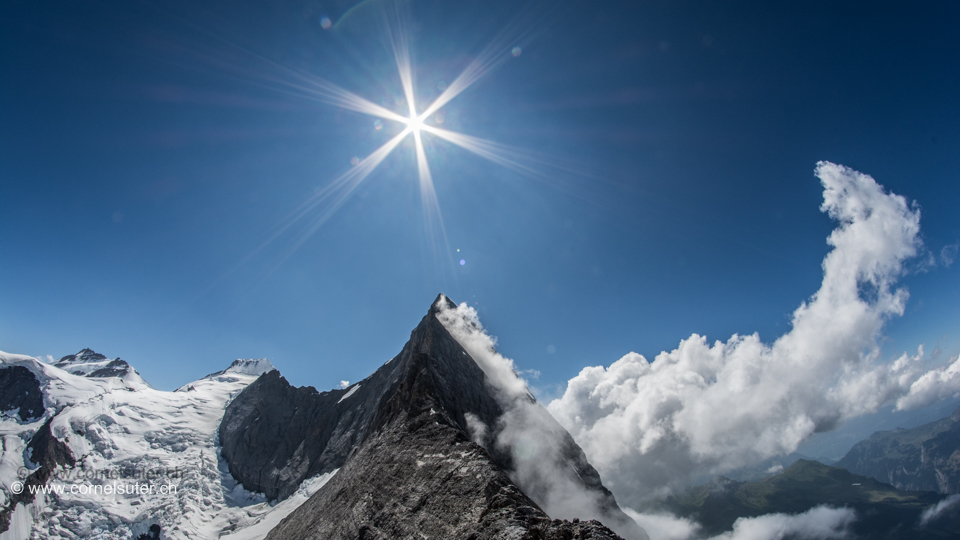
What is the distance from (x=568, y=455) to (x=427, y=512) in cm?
3946

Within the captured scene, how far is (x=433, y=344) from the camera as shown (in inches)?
2009

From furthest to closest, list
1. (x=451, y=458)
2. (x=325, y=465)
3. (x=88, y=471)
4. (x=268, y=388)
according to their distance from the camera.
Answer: (x=268, y=388), (x=88, y=471), (x=325, y=465), (x=451, y=458)

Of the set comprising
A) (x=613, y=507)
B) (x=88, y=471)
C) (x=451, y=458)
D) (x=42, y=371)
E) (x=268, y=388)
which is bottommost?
(x=613, y=507)

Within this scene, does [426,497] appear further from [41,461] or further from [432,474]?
[41,461]

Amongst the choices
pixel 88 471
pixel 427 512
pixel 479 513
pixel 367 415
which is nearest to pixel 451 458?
pixel 427 512

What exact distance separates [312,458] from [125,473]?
183 ft

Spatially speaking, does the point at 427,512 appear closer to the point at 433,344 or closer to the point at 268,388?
the point at 433,344

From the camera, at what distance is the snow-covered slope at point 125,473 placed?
79562mm

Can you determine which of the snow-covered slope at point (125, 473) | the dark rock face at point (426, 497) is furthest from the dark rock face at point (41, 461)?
the dark rock face at point (426, 497)

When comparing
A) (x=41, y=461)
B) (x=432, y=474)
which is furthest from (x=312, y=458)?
(x=432, y=474)

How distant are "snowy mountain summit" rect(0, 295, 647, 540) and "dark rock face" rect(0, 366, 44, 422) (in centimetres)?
48

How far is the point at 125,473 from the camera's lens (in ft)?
309

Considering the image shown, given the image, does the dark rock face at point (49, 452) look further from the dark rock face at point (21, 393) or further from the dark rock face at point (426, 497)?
the dark rock face at point (426, 497)

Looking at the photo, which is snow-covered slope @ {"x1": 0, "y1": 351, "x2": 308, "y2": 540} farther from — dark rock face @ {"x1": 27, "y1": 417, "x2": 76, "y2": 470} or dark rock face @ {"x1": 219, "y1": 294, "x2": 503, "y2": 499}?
dark rock face @ {"x1": 219, "y1": 294, "x2": 503, "y2": 499}
